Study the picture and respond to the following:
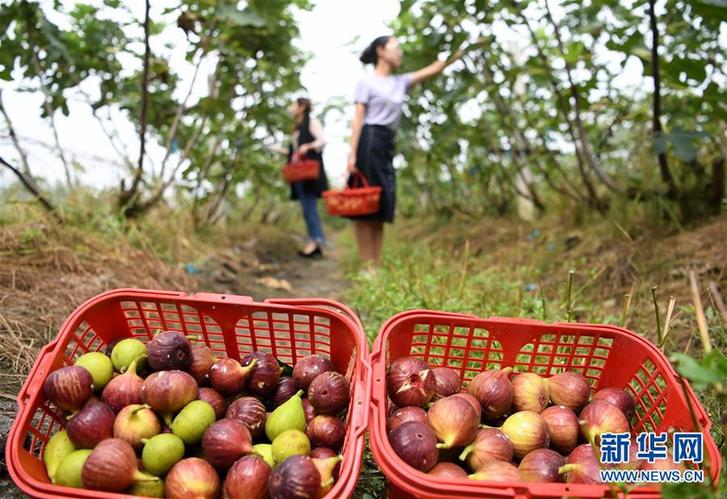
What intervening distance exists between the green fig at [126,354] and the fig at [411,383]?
28.8 inches

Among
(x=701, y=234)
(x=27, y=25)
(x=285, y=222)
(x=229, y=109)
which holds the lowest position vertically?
(x=285, y=222)

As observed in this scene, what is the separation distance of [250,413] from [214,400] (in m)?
0.12

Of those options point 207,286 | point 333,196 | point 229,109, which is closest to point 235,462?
point 207,286

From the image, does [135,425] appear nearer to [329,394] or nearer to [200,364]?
[200,364]

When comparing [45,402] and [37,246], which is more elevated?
[37,246]

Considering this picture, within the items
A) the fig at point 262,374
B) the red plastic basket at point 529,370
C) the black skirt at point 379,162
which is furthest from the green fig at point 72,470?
the black skirt at point 379,162

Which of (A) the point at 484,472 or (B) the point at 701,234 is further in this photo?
(B) the point at 701,234

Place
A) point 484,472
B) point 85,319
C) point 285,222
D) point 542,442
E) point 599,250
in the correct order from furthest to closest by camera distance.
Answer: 1. point 285,222
2. point 599,250
3. point 85,319
4. point 542,442
5. point 484,472

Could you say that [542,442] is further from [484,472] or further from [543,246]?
[543,246]

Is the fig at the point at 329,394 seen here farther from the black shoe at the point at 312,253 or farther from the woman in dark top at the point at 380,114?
the black shoe at the point at 312,253

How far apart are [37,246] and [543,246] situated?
138 inches

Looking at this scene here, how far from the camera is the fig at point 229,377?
145 cm

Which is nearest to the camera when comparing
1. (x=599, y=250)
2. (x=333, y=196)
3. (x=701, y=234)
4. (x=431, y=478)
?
(x=431, y=478)

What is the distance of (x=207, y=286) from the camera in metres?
3.57
